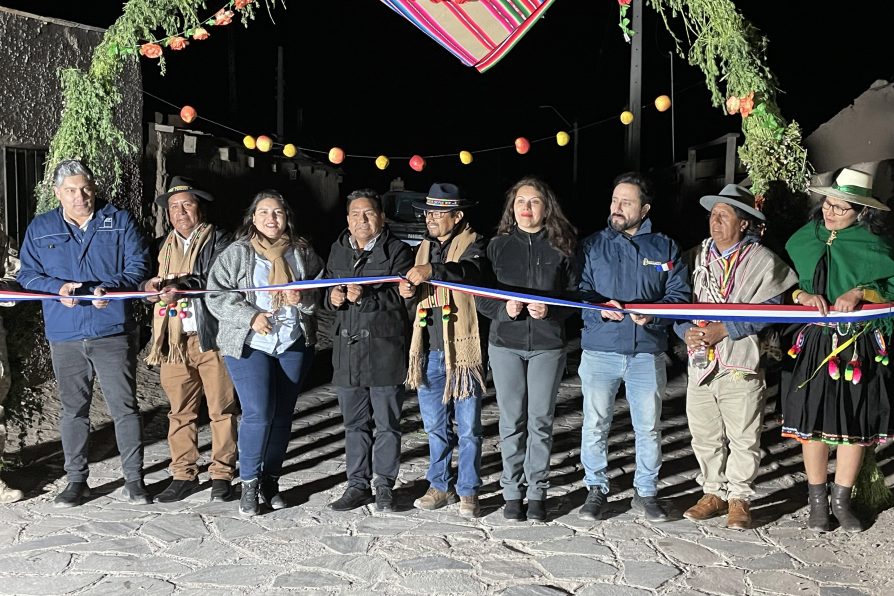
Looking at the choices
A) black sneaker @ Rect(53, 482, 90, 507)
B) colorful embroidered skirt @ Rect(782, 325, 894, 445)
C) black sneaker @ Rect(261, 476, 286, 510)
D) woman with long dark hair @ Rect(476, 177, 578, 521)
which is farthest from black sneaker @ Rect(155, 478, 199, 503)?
colorful embroidered skirt @ Rect(782, 325, 894, 445)

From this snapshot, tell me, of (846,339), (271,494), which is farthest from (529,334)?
(271,494)

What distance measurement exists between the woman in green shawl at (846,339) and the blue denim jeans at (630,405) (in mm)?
803

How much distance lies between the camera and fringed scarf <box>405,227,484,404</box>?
580cm

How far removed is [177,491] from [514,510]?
6.96 ft

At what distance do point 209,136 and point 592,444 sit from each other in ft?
35.0

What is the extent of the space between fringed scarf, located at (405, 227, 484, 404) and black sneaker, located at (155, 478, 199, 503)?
159 cm

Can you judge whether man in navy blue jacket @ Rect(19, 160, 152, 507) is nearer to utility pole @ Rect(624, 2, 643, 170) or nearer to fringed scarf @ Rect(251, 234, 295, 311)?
fringed scarf @ Rect(251, 234, 295, 311)

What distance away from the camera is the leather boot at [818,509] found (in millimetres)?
5538

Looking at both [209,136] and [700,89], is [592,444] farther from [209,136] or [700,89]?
[700,89]

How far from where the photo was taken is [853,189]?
17.9 ft

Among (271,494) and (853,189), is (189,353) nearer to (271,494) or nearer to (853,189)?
(271,494)

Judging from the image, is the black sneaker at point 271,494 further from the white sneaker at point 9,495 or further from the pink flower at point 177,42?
the pink flower at point 177,42

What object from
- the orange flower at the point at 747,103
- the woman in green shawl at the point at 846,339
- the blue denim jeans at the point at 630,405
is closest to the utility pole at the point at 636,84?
the orange flower at the point at 747,103

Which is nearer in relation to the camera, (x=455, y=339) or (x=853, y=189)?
(x=853, y=189)
